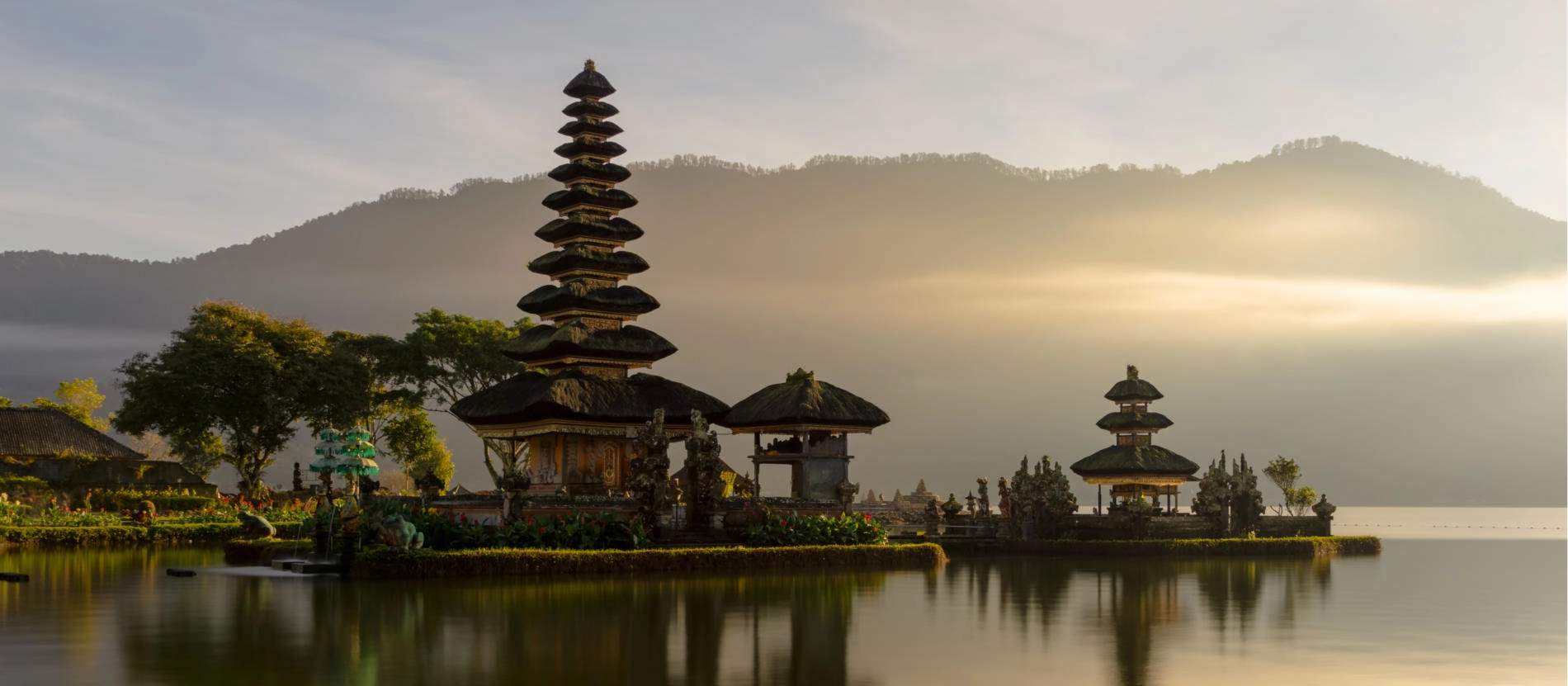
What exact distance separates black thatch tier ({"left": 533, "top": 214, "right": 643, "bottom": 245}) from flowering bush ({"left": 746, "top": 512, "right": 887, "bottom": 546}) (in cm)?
1670

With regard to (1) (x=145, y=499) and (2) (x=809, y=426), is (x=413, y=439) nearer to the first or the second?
(1) (x=145, y=499)

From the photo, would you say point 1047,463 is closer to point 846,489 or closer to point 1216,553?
point 1216,553

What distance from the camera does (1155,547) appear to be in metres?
44.6

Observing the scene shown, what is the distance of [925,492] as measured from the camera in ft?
259

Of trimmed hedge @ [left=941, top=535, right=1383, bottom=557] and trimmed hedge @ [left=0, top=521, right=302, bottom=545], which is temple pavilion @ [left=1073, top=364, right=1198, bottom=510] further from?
trimmed hedge @ [left=0, top=521, right=302, bottom=545]

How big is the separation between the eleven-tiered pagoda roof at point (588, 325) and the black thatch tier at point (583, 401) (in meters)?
0.04

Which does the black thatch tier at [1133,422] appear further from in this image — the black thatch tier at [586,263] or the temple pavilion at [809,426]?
the black thatch tier at [586,263]

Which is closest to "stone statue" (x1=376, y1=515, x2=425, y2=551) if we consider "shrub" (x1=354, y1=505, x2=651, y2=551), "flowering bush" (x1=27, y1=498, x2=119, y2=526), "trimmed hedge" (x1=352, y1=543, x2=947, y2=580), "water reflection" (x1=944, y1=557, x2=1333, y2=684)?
"trimmed hedge" (x1=352, y1=543, x2=947, y2=580)

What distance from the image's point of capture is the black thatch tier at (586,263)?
4900 cm

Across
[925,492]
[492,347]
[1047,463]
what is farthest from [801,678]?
[925,492]

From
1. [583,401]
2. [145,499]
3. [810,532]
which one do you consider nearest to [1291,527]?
[810,532]

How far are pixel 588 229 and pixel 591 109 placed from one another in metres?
5.10

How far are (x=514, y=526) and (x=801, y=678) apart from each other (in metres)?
17.4

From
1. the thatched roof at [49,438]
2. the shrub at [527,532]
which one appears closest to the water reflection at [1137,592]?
the shrub at [527,532]
